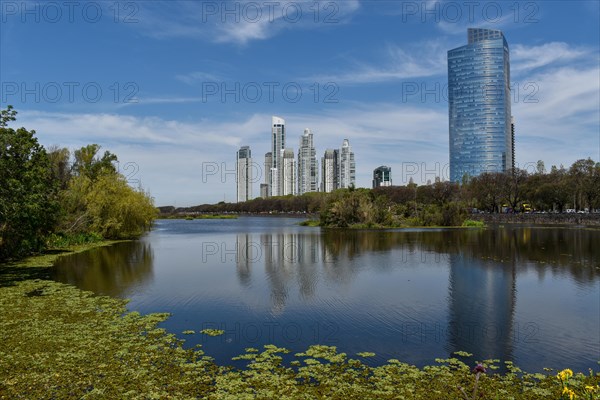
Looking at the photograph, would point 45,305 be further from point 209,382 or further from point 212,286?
point 209,382

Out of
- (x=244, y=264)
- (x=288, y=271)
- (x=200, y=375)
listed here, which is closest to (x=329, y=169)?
(x=244, y=264)

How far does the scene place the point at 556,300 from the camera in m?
15.0

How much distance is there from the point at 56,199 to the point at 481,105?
176m

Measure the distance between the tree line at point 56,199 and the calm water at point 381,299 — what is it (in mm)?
2981

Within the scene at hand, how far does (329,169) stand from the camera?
177m

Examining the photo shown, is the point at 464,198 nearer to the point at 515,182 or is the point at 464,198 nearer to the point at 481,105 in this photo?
the point at 515,182

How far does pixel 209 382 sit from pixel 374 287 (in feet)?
34.1

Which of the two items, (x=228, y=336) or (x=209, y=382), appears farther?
(x=228, y=336)

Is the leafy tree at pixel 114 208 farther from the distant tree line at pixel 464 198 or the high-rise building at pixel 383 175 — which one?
the high-rise building at pixel 383 175

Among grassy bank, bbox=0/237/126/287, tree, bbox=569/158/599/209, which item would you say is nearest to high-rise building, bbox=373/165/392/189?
tree, bbox=569/158/599/209

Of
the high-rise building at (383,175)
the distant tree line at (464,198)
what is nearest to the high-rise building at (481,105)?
the high-rise building at (383,175)

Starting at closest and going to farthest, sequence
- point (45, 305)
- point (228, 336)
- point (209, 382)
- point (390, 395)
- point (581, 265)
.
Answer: point (390, 395)
point (209, 382)
point (228, 336)
point (45, 305)
point (581, 265)

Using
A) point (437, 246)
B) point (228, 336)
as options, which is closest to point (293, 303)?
point (228, 336)

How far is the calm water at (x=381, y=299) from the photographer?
1041 cm
